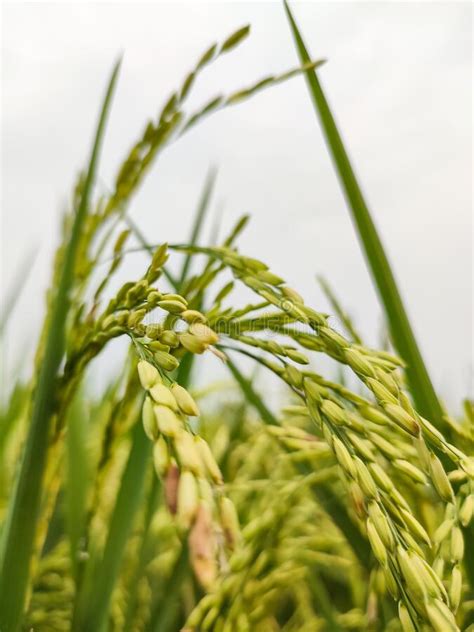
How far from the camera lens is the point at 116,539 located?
33.0 inches

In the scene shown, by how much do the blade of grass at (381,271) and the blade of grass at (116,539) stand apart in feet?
1.05

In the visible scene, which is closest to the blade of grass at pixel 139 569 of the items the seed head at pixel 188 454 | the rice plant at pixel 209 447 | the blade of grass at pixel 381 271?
the rice plant at pixel 209 447

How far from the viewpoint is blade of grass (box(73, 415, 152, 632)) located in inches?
32.6

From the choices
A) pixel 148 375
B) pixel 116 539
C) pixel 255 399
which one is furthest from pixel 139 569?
pixel 148 375

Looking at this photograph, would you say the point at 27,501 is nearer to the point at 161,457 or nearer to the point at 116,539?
the point at 116,539

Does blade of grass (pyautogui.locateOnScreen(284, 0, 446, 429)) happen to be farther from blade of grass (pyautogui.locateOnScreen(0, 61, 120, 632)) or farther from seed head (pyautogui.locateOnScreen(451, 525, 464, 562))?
blade of grass (pyautogui.locateOnScreen(0, 61, 120, 632))

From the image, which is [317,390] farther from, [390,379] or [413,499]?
[413,499]

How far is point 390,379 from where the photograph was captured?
1.87ft

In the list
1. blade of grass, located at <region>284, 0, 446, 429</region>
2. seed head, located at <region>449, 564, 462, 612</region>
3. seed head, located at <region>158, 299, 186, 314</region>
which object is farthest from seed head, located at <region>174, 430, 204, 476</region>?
blade of grass, located at <region>284, 0, 446, 429</region>

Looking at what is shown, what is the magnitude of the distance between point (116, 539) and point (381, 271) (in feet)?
1.38

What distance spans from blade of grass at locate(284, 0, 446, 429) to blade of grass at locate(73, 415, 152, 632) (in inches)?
12.6

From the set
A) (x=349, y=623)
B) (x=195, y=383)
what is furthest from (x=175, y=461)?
(x=195, y=383)

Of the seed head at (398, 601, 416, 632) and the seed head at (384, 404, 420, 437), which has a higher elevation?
the seed head at (384, 404, 420, 437)

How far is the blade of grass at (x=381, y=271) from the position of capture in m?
0.79
